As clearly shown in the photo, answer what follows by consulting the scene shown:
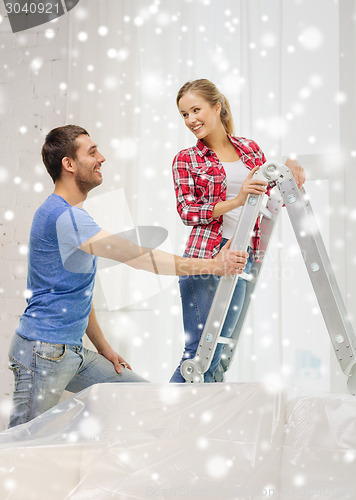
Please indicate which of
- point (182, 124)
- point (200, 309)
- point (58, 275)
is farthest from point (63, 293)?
point (182, 124)

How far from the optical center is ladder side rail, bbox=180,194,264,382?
4.60ft

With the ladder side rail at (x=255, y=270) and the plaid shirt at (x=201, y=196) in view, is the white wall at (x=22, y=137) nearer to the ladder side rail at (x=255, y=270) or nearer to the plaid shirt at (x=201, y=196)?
the plaid shirt at (x=201, y=196)

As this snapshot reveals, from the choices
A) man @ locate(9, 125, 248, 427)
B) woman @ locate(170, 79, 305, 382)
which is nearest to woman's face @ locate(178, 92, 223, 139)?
woman @ locate(170, 79, 305, 382)

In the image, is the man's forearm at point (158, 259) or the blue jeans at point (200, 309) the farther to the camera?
the blue jeans at point (200, 309)

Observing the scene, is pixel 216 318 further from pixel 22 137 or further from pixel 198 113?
pixel 22 137

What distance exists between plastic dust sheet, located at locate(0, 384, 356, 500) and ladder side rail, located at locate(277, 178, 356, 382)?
18 cm

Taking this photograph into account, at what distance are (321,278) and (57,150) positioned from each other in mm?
905

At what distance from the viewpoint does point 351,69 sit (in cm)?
209

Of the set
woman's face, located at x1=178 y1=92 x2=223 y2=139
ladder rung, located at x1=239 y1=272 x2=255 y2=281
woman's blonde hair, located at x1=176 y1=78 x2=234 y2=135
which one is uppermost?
woman's blonde hair, located at x1=176 y1=78 x2=234 y2=135

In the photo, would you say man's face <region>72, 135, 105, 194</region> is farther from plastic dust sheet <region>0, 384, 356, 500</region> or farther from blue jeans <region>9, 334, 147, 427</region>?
plastic dust sheet <region>0, 384, 356, 500</region>

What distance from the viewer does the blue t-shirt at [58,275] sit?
1466mm

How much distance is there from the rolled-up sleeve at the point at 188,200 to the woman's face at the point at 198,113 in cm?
10

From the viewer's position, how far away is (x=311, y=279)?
4.59ft

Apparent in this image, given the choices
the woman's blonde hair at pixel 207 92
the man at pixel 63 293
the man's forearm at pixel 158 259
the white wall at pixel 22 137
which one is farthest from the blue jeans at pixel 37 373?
the white wall at pixel 22 137
